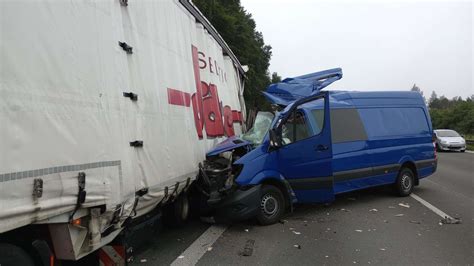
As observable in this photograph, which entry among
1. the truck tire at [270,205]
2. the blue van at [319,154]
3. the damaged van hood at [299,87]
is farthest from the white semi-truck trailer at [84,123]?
the damaged van hood at [299,87]

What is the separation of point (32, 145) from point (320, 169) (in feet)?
16.8

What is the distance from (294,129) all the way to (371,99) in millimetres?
2486

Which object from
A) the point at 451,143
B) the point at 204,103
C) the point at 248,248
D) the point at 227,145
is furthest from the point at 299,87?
the point at 451,143

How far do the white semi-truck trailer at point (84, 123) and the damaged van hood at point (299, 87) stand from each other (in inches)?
202

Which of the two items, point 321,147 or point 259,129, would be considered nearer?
point 321,147

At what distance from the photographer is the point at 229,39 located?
91.8 feet

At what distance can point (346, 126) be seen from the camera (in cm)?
787

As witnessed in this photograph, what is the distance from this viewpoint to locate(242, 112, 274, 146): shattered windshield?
293 inches

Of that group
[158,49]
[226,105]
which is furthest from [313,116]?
[158,49]

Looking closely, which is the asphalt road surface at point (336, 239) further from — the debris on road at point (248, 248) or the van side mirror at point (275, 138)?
the van side mirror at point (275, 138)

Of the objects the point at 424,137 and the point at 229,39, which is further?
the point at 229,39

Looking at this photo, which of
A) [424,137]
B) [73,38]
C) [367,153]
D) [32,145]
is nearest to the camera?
[32,145]

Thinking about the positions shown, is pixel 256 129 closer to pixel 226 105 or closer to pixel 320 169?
pixel 226 105

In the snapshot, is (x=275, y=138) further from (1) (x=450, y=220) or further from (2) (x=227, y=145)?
(1) (x=450, y=220)
